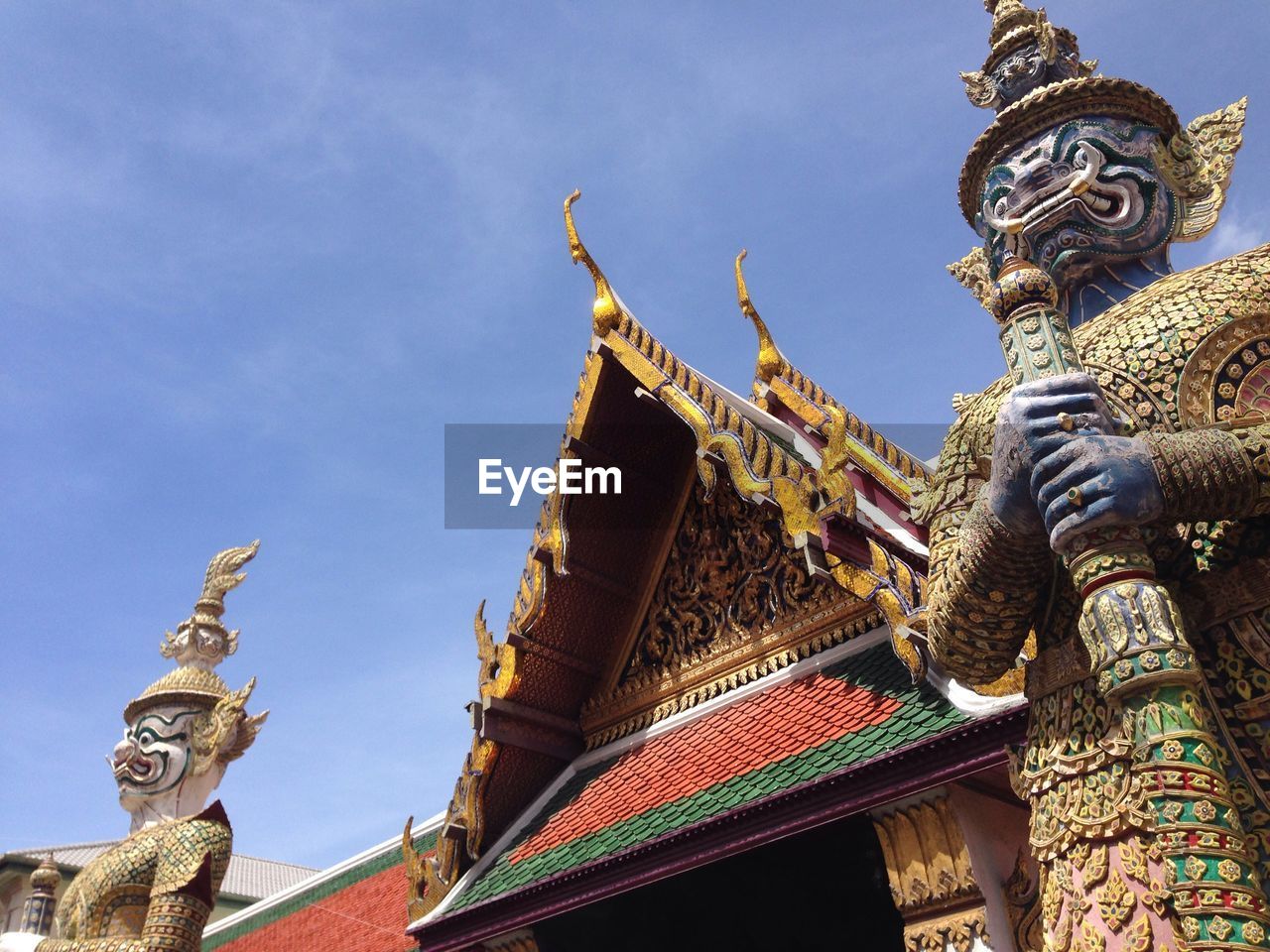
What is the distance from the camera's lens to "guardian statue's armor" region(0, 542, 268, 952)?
6.76 m

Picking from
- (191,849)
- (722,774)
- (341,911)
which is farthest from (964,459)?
(341,911)

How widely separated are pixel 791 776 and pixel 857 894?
1.70 metres

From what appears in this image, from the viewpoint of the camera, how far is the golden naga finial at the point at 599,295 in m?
6.04

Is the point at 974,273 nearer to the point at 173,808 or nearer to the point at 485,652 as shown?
the point at 485,652

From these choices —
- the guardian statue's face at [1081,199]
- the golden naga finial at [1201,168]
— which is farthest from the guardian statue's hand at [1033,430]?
the golden naga finial at [1201,168]

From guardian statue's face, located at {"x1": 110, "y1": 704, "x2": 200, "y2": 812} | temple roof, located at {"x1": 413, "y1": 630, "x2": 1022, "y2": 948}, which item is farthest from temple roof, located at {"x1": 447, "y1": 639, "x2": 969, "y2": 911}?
guardian statue's face, located at {"x1": 110, "y1": 704, "x2": 200, "y2": 812}

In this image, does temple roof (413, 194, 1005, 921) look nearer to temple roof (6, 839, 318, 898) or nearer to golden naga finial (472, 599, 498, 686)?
golden naga finial (472, 599, 498, 686)

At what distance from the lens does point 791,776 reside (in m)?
4.41

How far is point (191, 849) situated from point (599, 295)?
3.93 m

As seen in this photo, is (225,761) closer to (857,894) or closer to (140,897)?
(140,897)

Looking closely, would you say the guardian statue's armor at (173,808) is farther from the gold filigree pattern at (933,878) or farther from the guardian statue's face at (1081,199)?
the guardian statue's face at (1081,199)

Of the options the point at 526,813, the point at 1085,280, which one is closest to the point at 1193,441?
the point at 1085,280

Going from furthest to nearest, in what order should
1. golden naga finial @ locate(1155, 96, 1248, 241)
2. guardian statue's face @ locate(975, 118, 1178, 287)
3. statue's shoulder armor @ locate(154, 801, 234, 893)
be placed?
statue's shoulder armor @ locate(154, 801, 234, 893)
golden naga finial @ locate(1155, 96, 1248, 241)
guardian statue's face @ locate(975, 118, 1178, 287)

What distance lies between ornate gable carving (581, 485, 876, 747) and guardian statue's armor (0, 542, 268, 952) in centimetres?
249
